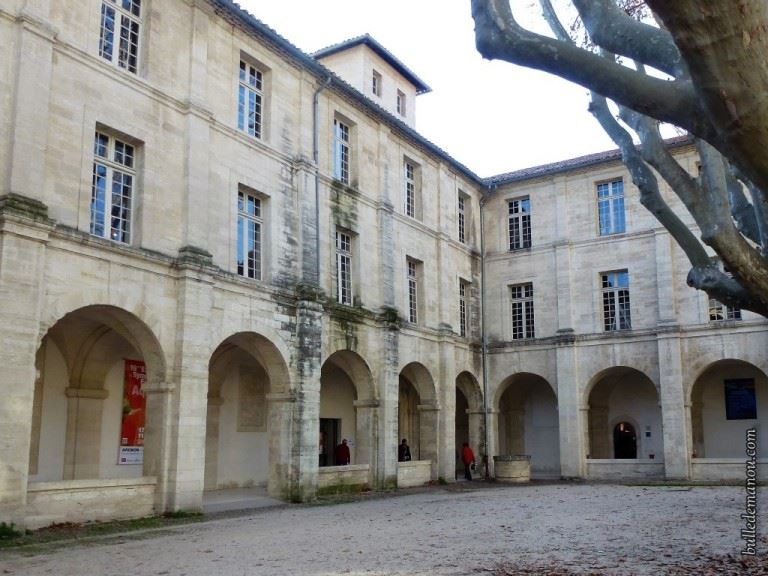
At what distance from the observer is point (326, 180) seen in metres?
19.5

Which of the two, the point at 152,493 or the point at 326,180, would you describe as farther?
the point at 326,180

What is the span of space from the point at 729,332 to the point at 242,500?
566 inches

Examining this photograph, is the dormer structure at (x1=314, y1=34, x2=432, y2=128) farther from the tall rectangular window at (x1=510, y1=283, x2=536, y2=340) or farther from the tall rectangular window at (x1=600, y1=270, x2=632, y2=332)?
the tall rectangular window at (x1=600, y1=270, x2=632, y2=332)

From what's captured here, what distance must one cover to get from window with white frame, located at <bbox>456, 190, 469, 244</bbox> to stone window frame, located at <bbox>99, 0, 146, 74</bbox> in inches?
533

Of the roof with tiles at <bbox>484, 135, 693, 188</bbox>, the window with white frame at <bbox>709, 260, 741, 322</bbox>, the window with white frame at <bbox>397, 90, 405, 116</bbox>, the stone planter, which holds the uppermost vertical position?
the window with white frame at <bbox>397, 90, 405, 116</bbox>

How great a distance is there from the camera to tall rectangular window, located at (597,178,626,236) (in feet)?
84.0

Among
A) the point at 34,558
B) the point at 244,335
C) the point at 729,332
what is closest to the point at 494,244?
the point at 729,332

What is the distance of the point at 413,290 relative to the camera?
23578 millimetres

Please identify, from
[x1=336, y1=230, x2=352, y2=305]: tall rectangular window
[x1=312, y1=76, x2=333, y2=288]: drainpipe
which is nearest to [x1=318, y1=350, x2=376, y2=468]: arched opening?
[x1=336, y1=230, x2=352, y2=305]: tall rectangular window

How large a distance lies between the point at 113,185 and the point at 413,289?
1108 centimetres

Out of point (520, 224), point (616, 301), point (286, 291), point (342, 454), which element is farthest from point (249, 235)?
point (616, 301)

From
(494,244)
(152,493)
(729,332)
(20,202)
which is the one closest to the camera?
(20,202)

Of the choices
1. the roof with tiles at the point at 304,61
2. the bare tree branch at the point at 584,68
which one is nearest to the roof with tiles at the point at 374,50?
the roof with tiles at the point at 304,61

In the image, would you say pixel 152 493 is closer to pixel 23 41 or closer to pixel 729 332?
pixel 23 41
